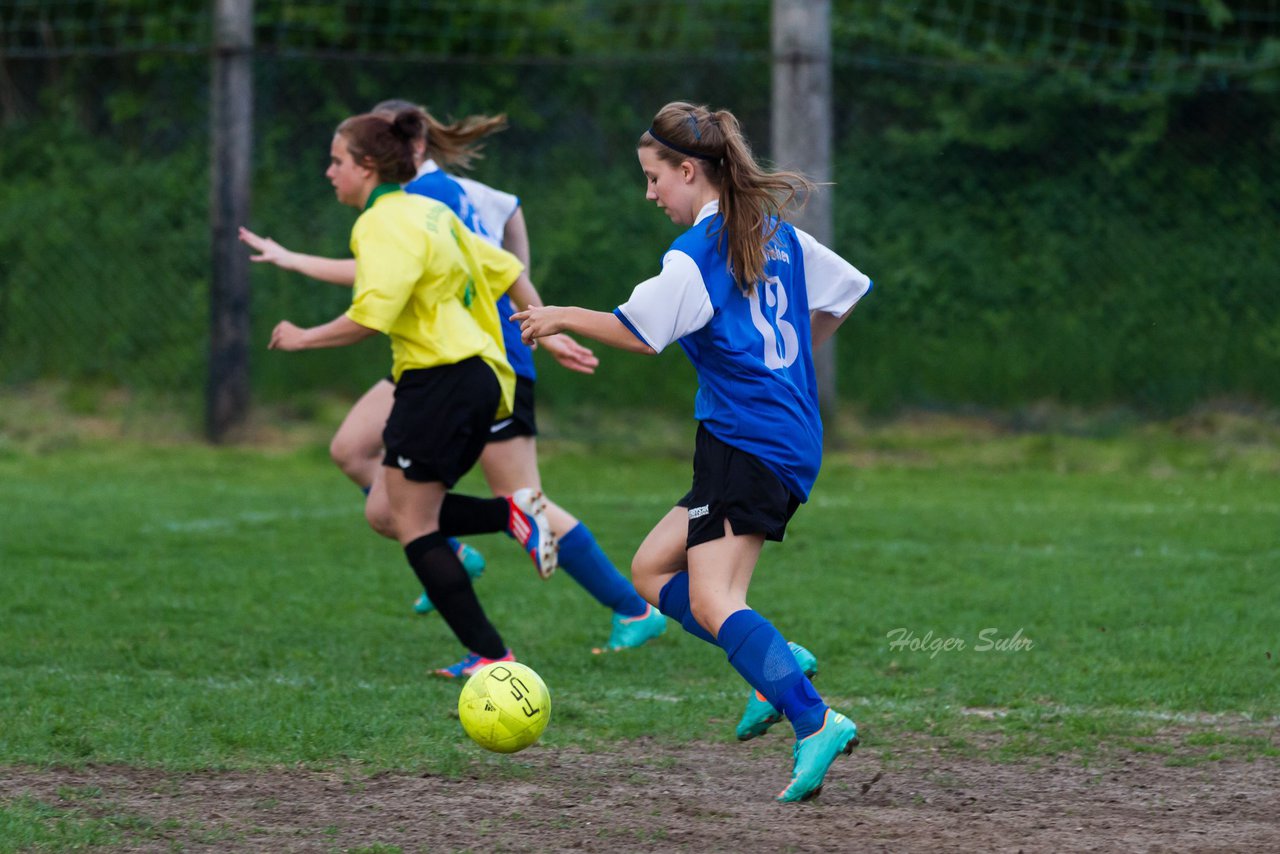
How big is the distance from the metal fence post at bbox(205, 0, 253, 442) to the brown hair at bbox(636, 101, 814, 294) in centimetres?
702

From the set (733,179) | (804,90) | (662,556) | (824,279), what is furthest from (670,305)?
(804,90)

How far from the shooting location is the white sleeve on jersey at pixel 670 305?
11.8ft

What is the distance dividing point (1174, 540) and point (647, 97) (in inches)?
204

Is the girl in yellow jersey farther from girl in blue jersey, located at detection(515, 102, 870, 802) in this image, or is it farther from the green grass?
girl in blue jersey, located at detection(515, 102, 870, 802)

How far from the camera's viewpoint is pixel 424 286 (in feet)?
16.2

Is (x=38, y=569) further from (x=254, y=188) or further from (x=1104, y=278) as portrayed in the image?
(x=1104, y=278)

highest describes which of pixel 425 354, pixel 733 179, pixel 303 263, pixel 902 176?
pixel 733 179

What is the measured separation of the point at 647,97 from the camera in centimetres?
1106

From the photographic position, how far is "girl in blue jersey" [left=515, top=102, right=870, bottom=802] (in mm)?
3648

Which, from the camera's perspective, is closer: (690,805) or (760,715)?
(690,805)

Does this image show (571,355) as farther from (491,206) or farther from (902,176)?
(902,176)

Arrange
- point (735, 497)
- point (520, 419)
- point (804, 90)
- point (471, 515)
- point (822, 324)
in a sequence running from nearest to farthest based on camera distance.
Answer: point (735, 497)
point (822, 324)
point (471, 515)
point (520, 419)
point (804, 90)

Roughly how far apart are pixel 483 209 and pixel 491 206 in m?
0.04

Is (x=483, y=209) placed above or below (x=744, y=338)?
below
